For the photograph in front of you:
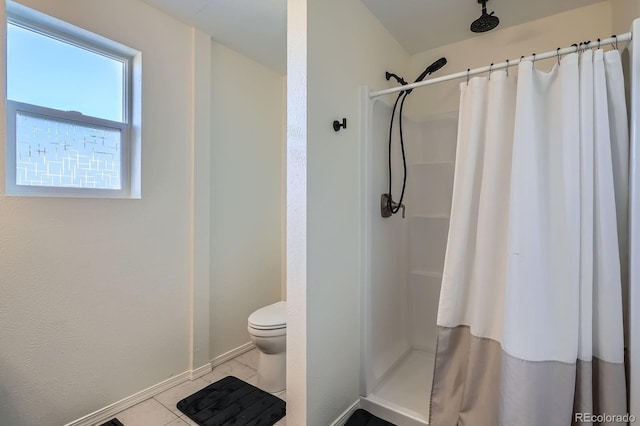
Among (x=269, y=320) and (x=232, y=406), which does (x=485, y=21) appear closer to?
(x=269, y=320)

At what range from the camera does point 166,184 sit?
1.98 metres

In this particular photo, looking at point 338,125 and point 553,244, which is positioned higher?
point 338,125

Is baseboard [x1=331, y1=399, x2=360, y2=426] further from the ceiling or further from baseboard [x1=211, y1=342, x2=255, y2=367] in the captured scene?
the ceiling

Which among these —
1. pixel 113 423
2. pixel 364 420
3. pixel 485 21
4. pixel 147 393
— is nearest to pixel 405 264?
pixel 364 420

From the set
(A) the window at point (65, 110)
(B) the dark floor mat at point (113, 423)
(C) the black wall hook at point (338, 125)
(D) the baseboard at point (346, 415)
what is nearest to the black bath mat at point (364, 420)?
(D) the baseboard at point (346, 415)

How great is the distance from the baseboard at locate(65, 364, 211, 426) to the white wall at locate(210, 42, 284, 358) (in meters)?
0.20

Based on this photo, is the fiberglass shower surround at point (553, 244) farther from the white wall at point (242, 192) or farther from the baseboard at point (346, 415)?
the white wall at point (242, 192)

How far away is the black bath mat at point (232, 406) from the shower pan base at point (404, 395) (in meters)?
0.56

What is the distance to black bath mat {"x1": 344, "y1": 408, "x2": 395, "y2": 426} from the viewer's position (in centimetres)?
159

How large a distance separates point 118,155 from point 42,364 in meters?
1.19

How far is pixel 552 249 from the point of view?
1.24 m

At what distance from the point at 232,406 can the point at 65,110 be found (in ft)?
6.43

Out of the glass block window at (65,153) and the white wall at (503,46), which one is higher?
the white wall at (503,46)

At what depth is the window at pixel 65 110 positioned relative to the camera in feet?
4.89
